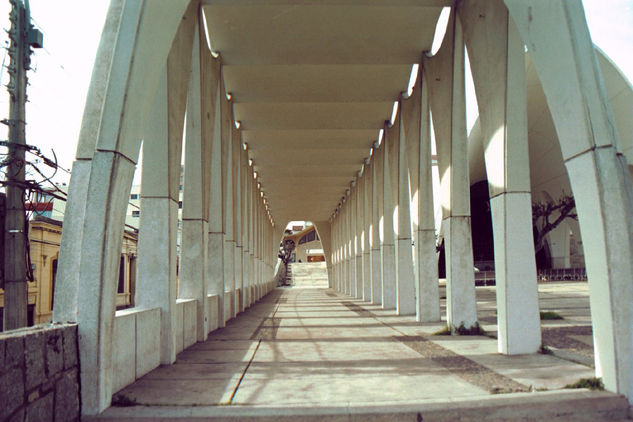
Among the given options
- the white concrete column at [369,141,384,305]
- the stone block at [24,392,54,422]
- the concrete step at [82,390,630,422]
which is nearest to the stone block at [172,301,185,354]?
the concrete step at [82,390,630,422]

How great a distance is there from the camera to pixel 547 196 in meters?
47.5

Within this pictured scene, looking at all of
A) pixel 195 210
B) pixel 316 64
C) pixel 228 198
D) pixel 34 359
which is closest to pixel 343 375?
pixel 34 359

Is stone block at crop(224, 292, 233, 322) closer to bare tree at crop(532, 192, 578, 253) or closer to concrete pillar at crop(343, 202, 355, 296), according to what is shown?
bare tree at crop(532, 192, 578, 253)

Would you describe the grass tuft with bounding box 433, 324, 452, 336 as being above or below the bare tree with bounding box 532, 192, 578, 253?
below

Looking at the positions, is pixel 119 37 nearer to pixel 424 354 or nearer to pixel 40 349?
pixel 40 349

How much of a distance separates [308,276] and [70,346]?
6873cm

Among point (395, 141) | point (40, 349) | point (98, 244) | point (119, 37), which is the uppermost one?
point (395, 141)

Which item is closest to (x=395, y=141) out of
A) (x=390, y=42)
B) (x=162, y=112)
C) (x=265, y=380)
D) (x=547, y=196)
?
(x=390, y=42)

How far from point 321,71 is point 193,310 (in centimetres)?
859

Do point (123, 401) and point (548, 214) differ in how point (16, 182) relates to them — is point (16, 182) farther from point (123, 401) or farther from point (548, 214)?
point (548, 214)

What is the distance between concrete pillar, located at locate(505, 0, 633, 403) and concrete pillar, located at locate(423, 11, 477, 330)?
17.7 ft

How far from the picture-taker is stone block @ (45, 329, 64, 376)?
15.3 ft

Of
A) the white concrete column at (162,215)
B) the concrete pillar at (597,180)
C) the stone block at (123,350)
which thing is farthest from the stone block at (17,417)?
the concrete pillar at (597,180)

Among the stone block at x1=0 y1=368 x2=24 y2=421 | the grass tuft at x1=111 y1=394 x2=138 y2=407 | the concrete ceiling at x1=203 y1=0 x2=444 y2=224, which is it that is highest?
the concrete ceiling at x1=203 y1=0 x2=444 y2=224
